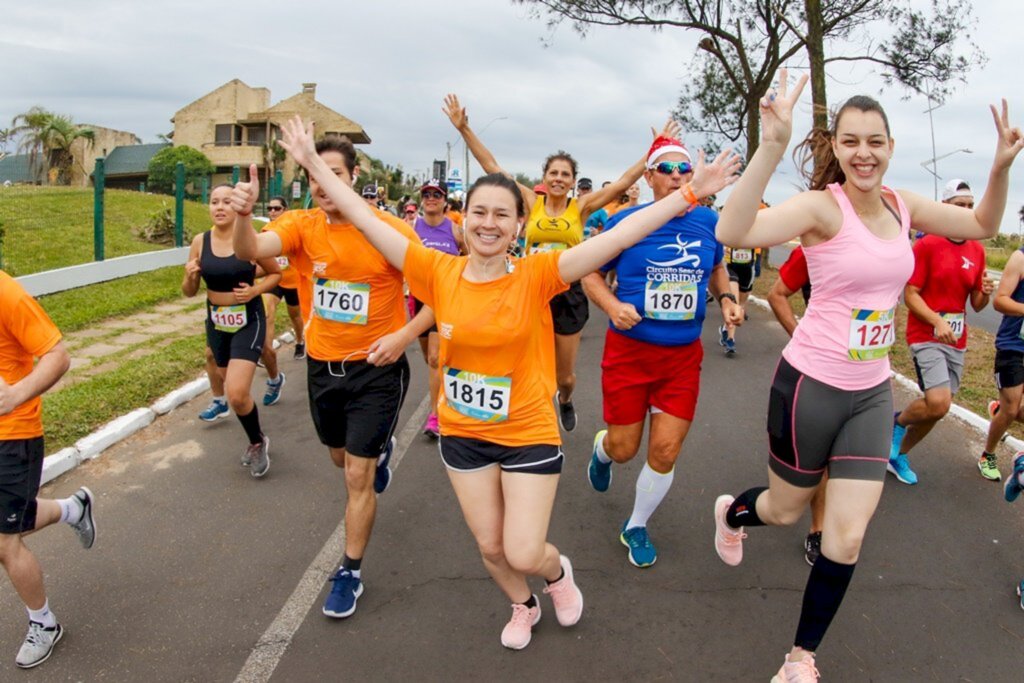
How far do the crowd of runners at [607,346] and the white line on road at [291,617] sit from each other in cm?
21

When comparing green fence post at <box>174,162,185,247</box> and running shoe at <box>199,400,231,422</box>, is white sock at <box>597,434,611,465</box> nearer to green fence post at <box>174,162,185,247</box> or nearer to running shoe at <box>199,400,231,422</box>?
running shoe at <box>199,400,231,422</box>

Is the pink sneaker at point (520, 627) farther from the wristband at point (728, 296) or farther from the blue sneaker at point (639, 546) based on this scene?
the wristband at point (728, 296)

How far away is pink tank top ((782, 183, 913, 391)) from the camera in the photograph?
280 cm

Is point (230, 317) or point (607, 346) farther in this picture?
point (230, 317)

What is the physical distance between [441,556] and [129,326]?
779 cm

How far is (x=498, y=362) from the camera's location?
10.0 feet

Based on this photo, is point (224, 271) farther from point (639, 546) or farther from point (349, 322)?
point (639, 546)

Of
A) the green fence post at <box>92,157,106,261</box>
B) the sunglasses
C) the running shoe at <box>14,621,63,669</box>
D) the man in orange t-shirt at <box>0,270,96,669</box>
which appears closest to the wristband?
the sunglasses

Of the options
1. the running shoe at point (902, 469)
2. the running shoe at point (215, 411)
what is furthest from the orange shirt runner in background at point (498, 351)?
the running shoe at point (215, 411)

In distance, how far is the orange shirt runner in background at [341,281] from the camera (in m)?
3.81

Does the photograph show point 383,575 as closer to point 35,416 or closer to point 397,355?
point 397,355

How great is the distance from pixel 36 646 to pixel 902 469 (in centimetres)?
540

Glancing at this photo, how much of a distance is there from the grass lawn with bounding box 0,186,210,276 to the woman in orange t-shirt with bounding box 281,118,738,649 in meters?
10.1

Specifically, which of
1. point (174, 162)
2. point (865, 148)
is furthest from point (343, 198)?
point (174, 162)
